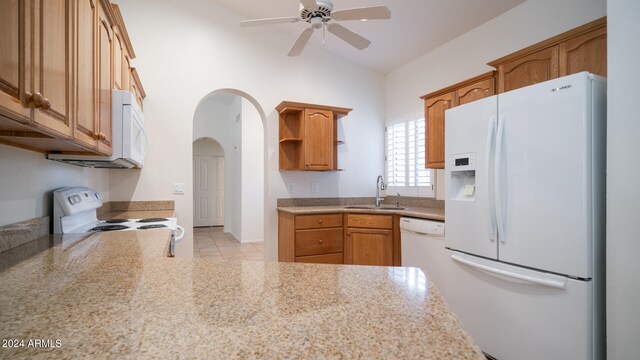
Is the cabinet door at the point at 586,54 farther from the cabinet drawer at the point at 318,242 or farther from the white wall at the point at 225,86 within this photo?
the white wall at the point at 225,86

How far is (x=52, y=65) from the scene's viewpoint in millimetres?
1035

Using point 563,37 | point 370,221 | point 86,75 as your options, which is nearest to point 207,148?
point 370,221

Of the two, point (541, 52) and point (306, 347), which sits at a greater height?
point (541, 52)

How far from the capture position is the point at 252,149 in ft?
20.1

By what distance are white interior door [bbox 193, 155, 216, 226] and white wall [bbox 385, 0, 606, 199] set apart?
578cm

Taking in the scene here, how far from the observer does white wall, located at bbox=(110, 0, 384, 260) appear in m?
3.31

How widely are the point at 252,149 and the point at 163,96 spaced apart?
282 centimetres

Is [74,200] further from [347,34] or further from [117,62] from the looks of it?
[347,34]

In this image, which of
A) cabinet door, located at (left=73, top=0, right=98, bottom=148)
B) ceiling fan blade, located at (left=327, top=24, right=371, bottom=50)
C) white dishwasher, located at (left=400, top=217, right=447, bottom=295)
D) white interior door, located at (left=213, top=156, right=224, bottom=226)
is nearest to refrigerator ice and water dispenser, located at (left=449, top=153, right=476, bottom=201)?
white dishwasher, located at (left=400, top=217, right=447, bottom=295)

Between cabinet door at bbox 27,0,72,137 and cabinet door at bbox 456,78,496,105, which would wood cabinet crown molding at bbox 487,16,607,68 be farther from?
cabinet door at bbox 27,0,72,137

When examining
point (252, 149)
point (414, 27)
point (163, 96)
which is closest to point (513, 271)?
point (414, 27)

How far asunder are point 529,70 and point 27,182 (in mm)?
3097

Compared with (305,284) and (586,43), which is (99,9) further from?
(586,43)

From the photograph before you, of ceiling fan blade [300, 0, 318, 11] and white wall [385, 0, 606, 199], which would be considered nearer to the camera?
ceiling fan blade [300, 0, 318, 11]
